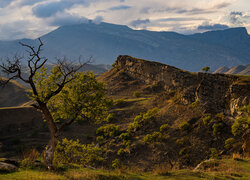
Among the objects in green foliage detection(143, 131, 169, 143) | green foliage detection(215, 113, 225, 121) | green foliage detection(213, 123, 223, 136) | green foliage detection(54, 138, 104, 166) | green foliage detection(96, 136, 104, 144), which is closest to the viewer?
green foliage detection(54, 138, 104, 166)

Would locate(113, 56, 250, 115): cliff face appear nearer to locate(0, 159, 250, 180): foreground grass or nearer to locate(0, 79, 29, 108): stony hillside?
locate(0, 159, 250, 180): foreground grass

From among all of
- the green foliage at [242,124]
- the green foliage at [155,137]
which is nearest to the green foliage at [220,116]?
the green foliage at [242,124]

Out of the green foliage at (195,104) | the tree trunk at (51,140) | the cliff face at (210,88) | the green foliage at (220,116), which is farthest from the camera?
the green foliage at (195,104)

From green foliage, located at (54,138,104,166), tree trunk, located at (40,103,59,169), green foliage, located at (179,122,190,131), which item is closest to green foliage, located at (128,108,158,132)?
green foliage, located at (179,122,190,131)

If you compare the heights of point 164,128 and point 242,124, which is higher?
point 242,124

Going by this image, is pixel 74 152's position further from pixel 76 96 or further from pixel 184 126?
pixel 184 126

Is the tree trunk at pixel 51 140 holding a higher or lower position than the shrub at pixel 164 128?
higher

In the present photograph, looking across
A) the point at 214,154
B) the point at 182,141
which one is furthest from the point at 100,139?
the point at 214,154

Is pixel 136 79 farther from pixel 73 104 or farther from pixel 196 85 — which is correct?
pixel 73 104

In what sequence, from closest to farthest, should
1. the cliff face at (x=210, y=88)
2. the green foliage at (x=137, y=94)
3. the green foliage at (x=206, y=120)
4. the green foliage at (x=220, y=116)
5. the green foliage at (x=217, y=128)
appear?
the green foliage at (x=217, y=128)
the cliff face at (x=210, y=88)
the green foliage at (x=220, y=116)
the green foliage at (x=206, y=120)
the green foliage at (x=137, y=94)

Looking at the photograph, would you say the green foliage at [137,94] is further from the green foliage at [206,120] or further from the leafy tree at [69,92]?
the leafy tree at [69,92]

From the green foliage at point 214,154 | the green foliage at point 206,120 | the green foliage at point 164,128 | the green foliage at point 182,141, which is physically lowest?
the green foliage at point 214,154

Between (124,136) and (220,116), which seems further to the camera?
(124,136)

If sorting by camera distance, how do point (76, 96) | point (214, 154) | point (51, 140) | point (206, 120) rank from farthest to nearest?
point (206, 120)
point (214, 154)
point (76, 96)
point (51, 140)
